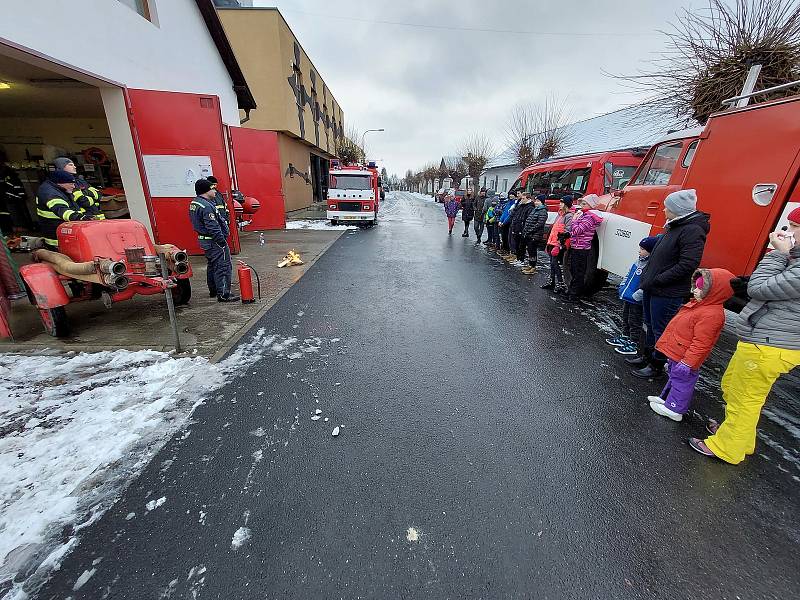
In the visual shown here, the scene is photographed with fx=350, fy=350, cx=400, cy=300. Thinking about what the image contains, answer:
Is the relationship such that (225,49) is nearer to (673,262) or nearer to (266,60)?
(266,60)

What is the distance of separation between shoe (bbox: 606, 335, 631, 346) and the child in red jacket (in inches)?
54.7

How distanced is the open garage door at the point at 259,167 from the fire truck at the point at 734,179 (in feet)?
36.4

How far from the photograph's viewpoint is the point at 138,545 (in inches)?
76.9

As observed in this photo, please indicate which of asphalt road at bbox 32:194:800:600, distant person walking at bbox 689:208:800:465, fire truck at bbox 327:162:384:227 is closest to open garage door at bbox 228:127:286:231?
fire truck at bbox 327:162:384:227

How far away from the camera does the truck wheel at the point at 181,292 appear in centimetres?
540

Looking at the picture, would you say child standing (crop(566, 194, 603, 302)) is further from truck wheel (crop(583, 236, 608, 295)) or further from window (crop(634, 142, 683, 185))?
window (crop(634, 142, 683, 185))

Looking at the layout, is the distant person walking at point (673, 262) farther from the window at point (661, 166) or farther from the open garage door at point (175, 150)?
the open garage door at point (175, 150)

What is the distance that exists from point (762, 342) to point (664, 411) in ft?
3.41

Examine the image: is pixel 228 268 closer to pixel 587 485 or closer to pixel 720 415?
pixel 587 485

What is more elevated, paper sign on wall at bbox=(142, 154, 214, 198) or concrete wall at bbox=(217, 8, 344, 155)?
concrete wall at bbox=(217, 8, 344, 155)

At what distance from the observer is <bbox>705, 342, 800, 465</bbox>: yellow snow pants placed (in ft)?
7.73

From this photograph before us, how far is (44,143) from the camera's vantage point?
12016 millimetres

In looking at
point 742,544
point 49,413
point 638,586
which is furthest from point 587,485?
point 49,413

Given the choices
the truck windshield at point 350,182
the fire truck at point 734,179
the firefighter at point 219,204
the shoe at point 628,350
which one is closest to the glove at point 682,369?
the shoe at point 628,350
